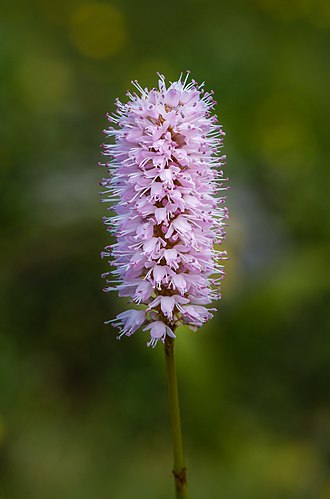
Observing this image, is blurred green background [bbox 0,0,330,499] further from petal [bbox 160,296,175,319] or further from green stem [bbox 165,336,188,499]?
petal [bbox 160,296,175,319]

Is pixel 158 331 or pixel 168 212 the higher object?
pixel 168 212

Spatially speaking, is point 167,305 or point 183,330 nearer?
point 167,305
